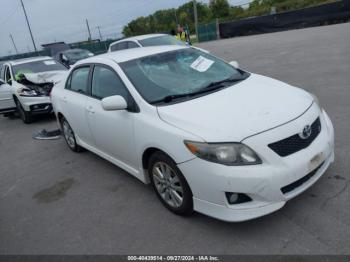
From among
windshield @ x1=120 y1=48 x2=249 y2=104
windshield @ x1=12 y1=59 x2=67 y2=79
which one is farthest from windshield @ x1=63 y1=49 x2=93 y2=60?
windshield @ x1=120 y1=48 x2=249 y2=104

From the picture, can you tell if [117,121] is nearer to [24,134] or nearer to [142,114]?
[142,114]

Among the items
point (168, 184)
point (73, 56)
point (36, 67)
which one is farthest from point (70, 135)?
point (73, 56)

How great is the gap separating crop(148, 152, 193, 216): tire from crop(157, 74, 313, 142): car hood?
416mm

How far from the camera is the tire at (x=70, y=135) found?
5.86m

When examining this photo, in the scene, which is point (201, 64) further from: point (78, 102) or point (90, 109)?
point (78, 102)

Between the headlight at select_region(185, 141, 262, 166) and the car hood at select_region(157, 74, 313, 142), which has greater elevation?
the car hood at select_region(157, 74, 313, 142)

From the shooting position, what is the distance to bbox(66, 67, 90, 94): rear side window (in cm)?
500

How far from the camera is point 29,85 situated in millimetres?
9133

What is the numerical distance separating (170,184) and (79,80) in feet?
8.62

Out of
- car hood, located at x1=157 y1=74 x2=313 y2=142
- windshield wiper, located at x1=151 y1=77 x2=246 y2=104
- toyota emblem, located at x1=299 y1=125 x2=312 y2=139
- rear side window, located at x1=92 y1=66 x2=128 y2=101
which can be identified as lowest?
toyota emblem, located at x1=299 y1=125 x2=312 y2=139

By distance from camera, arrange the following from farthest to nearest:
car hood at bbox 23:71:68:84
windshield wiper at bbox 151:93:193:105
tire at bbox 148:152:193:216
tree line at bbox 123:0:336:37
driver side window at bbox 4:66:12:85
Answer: tree line at bbox 123:0:336:37 → driver side window at bbox 4:66:12:85 → car hood at bbox 23:71:68:84 → windshield wiper at bbox 151:93:193:105 → tire at bbox 148:152:193:216

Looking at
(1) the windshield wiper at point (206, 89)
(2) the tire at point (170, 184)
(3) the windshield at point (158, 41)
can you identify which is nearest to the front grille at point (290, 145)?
(2) the tire at point (170, 184)

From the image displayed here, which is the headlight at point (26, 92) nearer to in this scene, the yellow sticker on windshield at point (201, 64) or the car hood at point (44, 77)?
the car hood at point (44, 77)

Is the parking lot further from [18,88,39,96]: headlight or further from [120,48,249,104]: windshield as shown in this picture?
[18,88,39,96]: headlight
